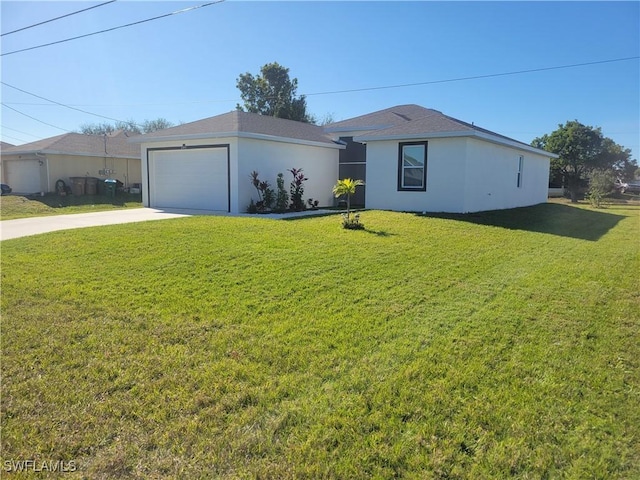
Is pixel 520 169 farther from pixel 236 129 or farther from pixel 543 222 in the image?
pixel 236 129

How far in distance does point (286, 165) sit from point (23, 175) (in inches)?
701

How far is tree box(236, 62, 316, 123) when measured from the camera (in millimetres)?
38156

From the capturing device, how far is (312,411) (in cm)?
305

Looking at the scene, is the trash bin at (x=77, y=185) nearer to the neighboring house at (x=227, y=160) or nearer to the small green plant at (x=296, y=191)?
the neighboring house at (x=227, y=160)

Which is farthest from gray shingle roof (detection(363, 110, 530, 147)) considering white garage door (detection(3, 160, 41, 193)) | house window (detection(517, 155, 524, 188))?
white garage door (detection(3, 160, 41, 193))

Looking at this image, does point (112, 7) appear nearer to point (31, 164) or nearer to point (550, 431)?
point (550, 431)

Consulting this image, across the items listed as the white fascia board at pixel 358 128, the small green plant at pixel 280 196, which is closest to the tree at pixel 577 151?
the white fascia board at pixel 358 128

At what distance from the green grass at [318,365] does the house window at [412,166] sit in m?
7.29

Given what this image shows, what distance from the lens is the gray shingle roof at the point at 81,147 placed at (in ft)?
76.5

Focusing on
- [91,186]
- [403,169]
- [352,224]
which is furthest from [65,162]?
[352,224]

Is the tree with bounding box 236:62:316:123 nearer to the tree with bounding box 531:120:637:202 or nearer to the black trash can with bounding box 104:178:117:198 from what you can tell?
the black trash can with bounding box 104:178:117:198

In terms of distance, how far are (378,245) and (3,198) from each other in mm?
19859

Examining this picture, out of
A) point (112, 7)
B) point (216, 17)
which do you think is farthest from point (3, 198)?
point (216, 17)

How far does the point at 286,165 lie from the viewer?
1680cm
